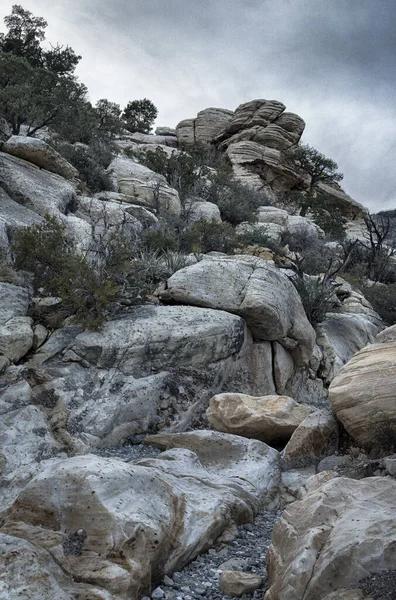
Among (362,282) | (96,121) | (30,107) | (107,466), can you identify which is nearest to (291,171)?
(96,121)

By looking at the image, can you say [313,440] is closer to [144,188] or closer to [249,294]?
[249,294]

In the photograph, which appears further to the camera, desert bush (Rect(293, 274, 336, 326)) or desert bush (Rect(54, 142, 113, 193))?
desert bush (Rect(54, 142, 113, 193))

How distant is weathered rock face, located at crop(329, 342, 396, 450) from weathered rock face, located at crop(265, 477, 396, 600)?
8.05 feet

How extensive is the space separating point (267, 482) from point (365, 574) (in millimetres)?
3169

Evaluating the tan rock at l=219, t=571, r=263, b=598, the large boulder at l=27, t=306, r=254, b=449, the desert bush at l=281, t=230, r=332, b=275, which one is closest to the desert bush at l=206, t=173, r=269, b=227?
the desert bush at l=281, t=230, r=332, b=275

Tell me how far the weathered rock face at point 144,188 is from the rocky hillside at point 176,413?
52 centimetres

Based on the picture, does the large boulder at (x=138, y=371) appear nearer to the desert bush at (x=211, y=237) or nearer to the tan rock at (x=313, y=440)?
the tan rock at (x=313, y=440)

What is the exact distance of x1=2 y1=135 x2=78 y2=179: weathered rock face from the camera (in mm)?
15712

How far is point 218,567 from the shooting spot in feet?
15.0

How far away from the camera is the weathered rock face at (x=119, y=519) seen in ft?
13.0

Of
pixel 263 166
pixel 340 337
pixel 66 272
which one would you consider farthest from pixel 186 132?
pixel 66 272

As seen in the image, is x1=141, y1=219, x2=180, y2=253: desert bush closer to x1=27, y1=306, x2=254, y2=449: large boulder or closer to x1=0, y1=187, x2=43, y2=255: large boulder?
x1=0, y1=187, x2=43, y2=255: large boulder

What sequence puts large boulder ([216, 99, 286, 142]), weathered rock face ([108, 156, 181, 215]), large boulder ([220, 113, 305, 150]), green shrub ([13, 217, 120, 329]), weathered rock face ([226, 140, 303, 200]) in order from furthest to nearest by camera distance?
1. large boulder ([216, 99, 286, 142])
2. large boulder ([220, 113, 305, 150])
3. weathered rock face ([226, 140, 303, 200])
4. weathered rock face ([108, 156, 181, 215])
5. green shrub ([13, 217, 120, 329])

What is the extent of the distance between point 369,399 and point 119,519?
3947 mm
